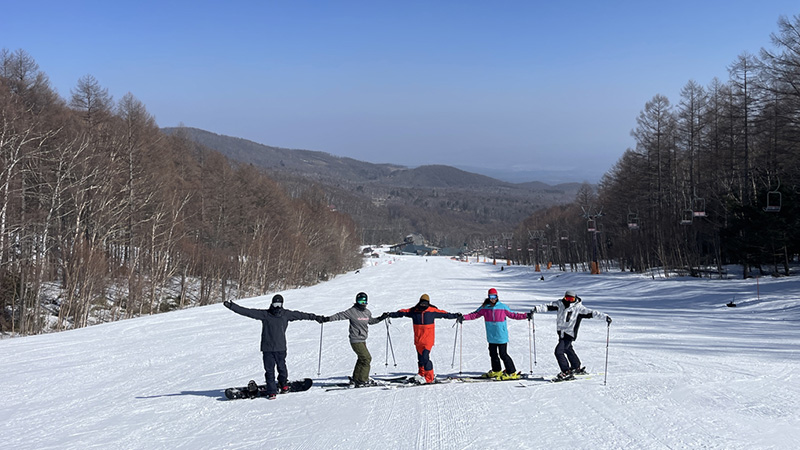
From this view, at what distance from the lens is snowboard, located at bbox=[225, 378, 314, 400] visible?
35.1 feet

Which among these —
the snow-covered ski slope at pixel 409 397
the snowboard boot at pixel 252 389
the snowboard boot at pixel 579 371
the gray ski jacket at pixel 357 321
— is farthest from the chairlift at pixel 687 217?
the snowboard boot at pixel 252 389

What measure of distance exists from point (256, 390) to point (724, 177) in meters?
42.1

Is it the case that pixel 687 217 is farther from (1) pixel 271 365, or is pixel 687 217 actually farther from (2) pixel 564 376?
(1) pixel 271 365

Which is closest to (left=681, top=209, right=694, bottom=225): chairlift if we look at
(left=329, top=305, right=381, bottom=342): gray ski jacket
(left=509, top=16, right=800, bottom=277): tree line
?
(left=509, top=16, right=800, bottom=277): tree line

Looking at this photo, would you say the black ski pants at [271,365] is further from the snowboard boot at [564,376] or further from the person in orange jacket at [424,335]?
the snowboard boot at [564,376]

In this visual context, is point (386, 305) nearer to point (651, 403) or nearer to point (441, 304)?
point (441, 304)

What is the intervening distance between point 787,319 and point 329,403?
18.5 m

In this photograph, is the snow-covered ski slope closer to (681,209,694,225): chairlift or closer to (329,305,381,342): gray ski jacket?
(329,305,381,342): gray ski jacket

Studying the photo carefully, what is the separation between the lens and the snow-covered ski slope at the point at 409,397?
803 centimetres

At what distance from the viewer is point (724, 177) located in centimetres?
4403

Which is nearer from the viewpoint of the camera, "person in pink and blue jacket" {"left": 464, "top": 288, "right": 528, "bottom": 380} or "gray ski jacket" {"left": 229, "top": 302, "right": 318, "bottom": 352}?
"gray ski jacket" {"left": 229, "top": 302, "right": 318, "bottom": 352}

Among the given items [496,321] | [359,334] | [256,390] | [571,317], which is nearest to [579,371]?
[571,317]

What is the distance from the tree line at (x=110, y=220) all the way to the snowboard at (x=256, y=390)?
19.7m

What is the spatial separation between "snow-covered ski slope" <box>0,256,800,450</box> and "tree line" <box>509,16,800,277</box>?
16.2m
